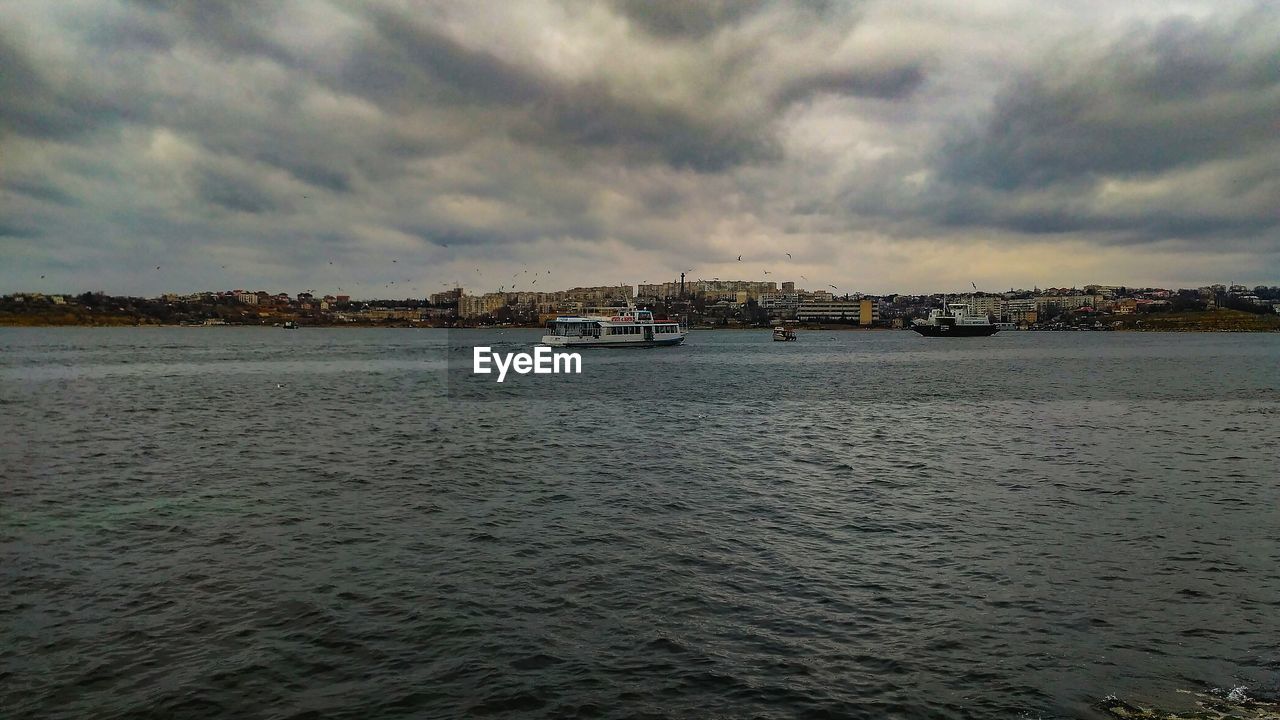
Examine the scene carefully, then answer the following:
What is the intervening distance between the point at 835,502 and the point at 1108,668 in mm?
11883

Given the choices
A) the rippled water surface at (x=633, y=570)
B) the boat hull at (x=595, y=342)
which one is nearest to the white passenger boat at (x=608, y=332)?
the boat hull at (x=595, y=342)

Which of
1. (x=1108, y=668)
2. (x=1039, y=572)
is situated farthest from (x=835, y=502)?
(x=1108, y=668)

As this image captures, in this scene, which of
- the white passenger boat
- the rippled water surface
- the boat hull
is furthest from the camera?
the white passenger boat

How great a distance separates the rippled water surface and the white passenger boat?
4003 inches

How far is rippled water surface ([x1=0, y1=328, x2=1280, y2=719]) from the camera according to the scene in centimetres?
1186

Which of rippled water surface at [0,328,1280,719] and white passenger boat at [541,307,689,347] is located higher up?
white passenger boat at [541,307,689,347]

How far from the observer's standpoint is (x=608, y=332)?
5738 inches

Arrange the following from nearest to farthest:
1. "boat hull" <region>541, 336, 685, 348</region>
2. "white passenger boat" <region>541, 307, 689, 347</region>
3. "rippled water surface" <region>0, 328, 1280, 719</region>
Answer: "rippled water surface" <region>0, 328, 1280, 719</region> < "boat hull" <region>541, 336, 685, 348</region> < "white passenger boat" <region>541, 307, 689, 347</region>

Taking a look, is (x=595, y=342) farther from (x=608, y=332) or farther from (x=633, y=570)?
(x=633, y=570)

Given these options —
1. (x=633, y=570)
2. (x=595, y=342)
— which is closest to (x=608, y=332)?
(x=595, y=342)

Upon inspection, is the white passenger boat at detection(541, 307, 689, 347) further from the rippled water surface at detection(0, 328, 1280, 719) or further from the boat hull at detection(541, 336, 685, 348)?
the rippled water surface at detection(0, 328, 1280, 719)

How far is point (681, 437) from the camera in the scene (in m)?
39.4

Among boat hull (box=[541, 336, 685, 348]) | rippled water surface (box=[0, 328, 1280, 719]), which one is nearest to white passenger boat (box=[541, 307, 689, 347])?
boat hull (box=[541, 336, 685, 348])

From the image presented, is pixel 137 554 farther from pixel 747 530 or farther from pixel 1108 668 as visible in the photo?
pixel 1108 668
